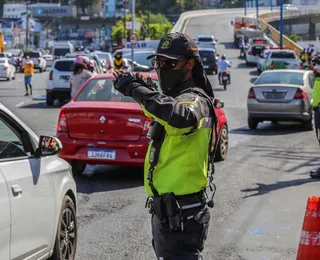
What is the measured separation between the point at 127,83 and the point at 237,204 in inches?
234

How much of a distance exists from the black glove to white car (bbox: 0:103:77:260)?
4.16ft

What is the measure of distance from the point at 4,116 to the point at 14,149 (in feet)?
0.91

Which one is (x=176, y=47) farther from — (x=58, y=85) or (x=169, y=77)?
(x=58, y=85)

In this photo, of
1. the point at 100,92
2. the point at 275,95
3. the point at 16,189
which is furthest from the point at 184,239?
the point at 275,95

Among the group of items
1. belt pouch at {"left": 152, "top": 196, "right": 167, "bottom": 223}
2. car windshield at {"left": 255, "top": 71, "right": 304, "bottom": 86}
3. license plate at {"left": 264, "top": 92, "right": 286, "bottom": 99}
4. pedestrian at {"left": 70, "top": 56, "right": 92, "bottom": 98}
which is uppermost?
belt pouch at {"left": 152, "top": 196, "right": 167, "bottom": 223}

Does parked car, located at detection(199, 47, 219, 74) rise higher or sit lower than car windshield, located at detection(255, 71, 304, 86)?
lower

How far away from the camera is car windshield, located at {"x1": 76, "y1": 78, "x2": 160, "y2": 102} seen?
1179cm

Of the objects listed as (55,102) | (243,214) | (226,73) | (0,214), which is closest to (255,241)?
(243,214)

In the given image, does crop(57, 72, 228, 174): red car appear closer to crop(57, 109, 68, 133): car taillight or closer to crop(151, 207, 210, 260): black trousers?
crop(57, 109, 68, 133): car taillight

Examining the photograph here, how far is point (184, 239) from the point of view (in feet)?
14.2

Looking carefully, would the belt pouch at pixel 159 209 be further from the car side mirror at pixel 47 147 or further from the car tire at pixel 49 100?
the car tire at pixel 49 100

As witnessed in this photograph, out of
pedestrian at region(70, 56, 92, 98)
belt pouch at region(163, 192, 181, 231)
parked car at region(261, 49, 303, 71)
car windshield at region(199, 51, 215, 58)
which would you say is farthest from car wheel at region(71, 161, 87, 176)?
car windshield at region(199, 51, 215, 58)

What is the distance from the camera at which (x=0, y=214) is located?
194 inches

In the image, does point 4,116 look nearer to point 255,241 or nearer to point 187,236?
point 187,236
